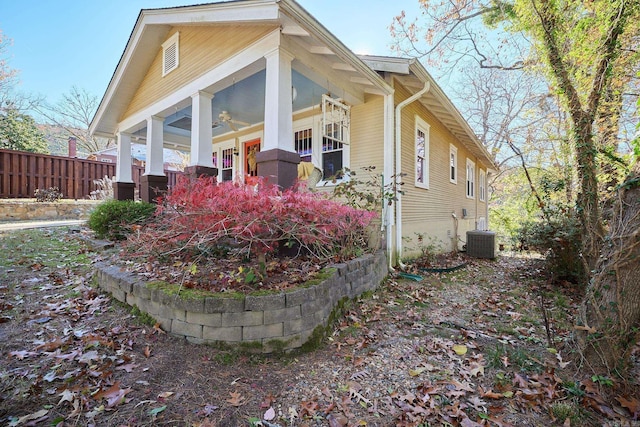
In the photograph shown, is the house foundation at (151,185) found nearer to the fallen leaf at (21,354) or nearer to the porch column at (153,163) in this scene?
the porch column at (153,163)

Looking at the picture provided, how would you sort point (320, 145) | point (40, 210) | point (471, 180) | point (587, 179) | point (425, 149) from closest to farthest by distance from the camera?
point (587, 179) → point (320, 145) → point (425, 149) → point (40, 210) → point (471, 180)

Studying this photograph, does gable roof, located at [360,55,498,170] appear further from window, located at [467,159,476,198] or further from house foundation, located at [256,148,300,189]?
house foundation, located at [256,148,300,189]

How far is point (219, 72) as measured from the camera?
5512mm

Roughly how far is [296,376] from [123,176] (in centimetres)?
912

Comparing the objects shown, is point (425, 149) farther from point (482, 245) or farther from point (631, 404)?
point (631, 404)

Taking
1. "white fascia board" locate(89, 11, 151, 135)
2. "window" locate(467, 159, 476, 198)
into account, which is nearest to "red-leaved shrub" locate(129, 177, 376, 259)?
"white fascia board" locate(89, 11, 151, 135)

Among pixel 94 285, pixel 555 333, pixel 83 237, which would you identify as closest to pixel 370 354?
pixel 555 333

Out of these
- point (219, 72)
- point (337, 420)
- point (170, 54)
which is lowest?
point (337, 420)

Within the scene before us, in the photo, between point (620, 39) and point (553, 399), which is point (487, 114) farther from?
point (553, 399)

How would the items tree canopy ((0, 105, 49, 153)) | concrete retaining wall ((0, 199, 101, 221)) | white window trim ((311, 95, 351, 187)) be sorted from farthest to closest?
tree canopy ((0, 105, 49, 153)) < concrete retaining wall ((0, 199, 101, 221)) < white window trim ((311, 95, 351, 187))

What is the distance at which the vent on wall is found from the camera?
8836 millimetres

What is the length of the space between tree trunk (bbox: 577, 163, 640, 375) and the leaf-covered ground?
197 mm

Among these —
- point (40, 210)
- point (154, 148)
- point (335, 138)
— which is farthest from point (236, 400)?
point (40, 210)

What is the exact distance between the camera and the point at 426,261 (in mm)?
7082
